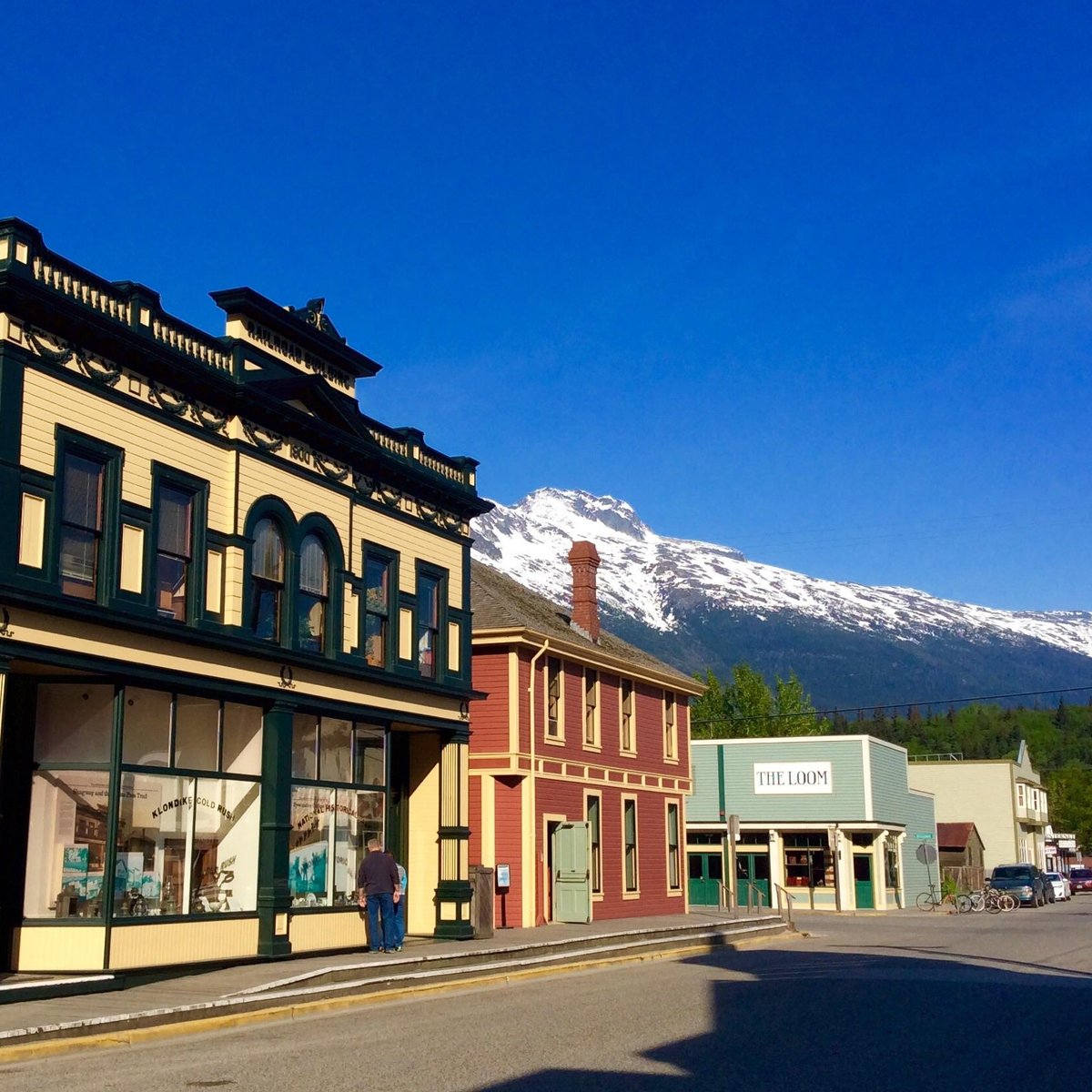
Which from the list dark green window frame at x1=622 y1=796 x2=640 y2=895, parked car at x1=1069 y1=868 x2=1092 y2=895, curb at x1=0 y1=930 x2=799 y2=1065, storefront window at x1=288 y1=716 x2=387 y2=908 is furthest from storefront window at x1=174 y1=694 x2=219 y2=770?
parked car at x1=1069 y1=868 x2=1092 y2=895

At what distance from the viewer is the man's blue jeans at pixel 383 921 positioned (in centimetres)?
2236

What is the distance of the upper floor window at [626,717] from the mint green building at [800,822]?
1520 cm

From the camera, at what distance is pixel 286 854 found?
21.3 metres

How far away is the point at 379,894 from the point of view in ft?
73.1

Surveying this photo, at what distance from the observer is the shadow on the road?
37.3 feet

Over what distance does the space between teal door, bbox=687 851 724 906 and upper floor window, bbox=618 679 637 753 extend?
16.7 metres

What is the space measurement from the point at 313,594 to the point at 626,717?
53.5 ft

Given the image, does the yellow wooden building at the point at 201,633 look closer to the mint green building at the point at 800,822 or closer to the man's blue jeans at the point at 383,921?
the man's blue jeans at the point at 383,921

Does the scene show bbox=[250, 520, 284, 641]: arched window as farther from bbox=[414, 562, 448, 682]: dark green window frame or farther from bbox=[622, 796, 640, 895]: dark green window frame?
bbox=[622, 796, 640, 895]: dark green window frame

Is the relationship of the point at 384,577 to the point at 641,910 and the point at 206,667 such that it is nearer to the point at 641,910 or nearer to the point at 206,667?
the point at 206,667

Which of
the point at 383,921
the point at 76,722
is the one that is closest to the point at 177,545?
the point at 76,722

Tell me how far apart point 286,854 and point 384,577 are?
18.2 ft

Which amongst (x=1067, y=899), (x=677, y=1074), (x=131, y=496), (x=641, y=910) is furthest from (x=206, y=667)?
(x=1067, y=899)

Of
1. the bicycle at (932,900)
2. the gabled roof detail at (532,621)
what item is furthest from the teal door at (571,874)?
the bicycle at (932,900)
